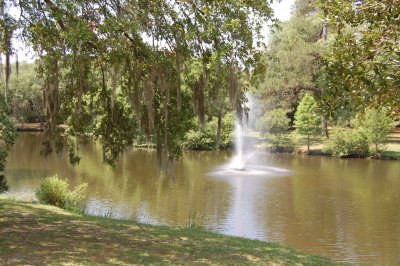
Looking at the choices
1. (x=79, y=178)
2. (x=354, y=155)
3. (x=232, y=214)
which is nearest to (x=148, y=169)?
(x=79, y=178)

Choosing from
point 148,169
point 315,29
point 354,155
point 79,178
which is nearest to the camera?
point 79,178

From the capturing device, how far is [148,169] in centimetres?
2875

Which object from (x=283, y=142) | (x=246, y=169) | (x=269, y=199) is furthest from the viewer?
(x=283, y=142)

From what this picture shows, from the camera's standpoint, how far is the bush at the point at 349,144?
3575 centimetres

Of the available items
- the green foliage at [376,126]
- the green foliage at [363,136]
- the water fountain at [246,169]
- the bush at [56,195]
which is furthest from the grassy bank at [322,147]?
the bush at [56,195]

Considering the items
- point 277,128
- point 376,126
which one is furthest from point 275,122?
point 376,126

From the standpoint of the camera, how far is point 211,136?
42500mm

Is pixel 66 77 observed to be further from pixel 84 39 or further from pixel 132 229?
pixel 132 229

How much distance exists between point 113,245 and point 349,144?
102ft

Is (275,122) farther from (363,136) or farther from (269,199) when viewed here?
(269,199)

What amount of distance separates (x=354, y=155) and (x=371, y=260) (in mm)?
25752

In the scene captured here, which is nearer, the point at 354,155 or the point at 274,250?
the point at 274,250

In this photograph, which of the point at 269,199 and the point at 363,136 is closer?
the point at 269,199

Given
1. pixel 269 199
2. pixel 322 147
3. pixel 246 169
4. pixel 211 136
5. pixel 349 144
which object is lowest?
pixel 269 199
